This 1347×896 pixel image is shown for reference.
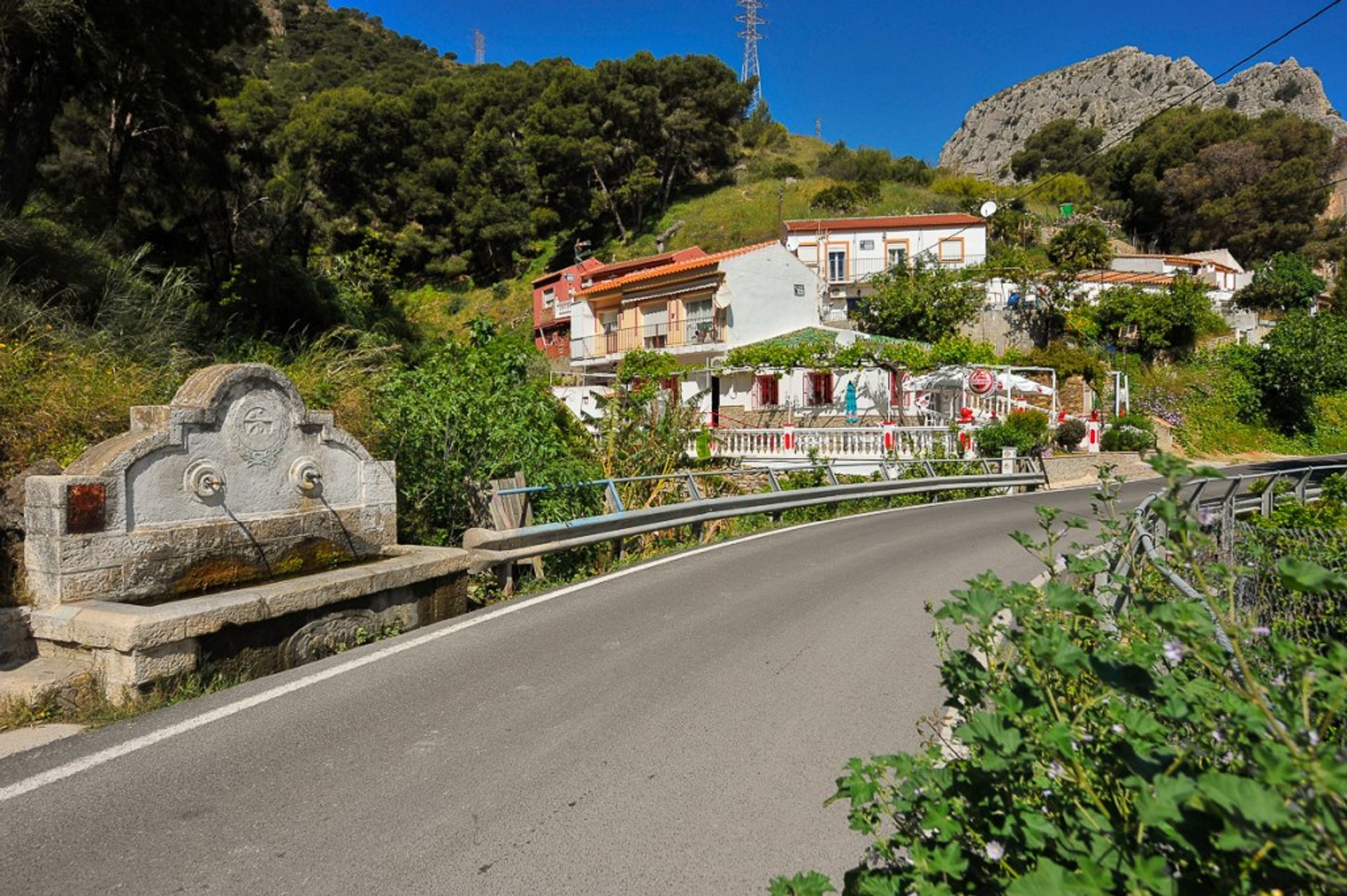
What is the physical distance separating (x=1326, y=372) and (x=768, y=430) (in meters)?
24.0

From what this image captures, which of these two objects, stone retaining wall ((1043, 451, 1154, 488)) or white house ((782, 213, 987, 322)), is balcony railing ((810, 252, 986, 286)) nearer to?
white house ((782, 213, 987, 322))

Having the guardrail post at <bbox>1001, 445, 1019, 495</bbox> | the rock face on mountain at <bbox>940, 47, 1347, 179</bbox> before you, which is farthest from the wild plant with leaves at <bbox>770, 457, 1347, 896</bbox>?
the rock face on mountain at <bbox>940, 47, 1347, 179</bbox>

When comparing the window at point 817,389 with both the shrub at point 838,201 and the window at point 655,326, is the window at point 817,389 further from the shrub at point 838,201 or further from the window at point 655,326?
the shrub at point 838,201

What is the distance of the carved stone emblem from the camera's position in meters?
5.77

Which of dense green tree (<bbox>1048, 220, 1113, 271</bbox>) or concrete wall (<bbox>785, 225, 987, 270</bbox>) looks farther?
concrete wall (<bbox>785, 225, 987, 270</bbox>)

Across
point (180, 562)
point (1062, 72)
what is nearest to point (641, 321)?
point (180, 562)

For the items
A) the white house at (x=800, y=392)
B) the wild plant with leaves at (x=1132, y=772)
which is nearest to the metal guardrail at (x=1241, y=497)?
the wild plant with leaves at (x=1132, y=772)

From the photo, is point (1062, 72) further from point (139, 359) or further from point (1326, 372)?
point (139, 359)

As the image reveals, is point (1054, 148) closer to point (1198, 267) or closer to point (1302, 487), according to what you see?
point (1198, 267)

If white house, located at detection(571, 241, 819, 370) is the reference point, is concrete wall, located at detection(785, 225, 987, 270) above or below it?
above

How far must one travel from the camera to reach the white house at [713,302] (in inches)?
1319

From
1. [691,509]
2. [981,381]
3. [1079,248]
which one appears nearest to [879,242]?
[1079,248]

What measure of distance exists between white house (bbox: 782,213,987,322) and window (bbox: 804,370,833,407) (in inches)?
523

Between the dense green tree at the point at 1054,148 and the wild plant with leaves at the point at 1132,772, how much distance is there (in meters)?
84.5
